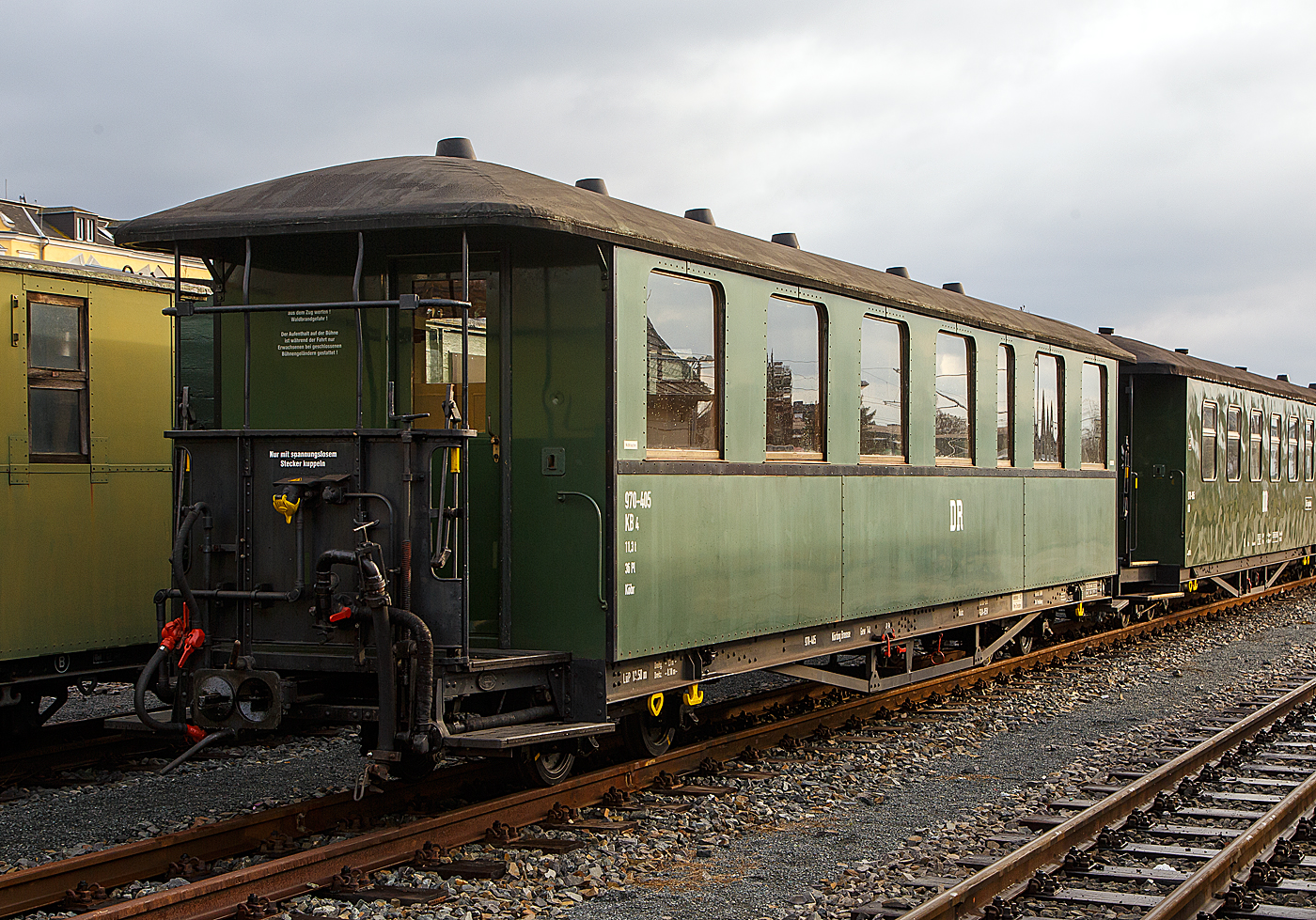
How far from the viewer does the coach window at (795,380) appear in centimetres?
837

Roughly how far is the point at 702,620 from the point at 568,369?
5.58 feet

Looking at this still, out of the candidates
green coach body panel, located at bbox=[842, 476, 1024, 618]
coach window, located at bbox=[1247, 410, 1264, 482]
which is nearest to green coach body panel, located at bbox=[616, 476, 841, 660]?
green coach body panel, located at bbox=[842, 476, 1024, 618]

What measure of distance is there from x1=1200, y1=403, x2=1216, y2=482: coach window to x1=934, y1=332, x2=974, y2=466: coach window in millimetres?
8061

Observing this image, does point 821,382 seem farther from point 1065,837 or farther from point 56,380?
point 56,380

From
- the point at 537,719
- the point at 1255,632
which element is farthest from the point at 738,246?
the point at 1255,632

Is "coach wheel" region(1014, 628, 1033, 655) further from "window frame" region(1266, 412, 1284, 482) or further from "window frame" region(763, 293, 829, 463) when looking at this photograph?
"window frame" region(1266, 412, 1284, 482)

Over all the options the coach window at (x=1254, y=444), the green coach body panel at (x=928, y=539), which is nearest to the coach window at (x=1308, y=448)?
the coach window at (x=1254, y=444)

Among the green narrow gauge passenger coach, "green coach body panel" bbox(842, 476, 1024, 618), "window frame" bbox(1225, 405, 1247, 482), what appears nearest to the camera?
the green narrow gauge passenger coach

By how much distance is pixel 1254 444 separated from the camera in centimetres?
1983

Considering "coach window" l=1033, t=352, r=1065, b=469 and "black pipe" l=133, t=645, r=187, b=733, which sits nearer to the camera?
"black pipe" l=133, t=645, r=187, b=733

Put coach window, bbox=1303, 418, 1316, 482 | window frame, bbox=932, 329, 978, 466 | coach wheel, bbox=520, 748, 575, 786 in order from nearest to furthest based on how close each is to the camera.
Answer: coach wheel, bbox=520, 748, 575, 786 < window frame, bbox=932, 329, 978, 466 < coach window, bbox=1303, 418, 1316, 482

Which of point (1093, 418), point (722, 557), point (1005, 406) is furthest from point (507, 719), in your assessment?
point (1093, 418)

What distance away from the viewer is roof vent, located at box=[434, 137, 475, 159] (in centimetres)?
759

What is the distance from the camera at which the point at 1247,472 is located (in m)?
19.3
